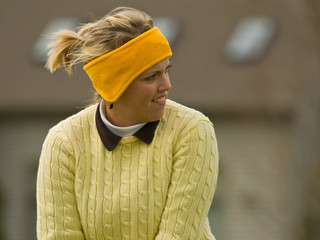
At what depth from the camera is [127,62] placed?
412 cm

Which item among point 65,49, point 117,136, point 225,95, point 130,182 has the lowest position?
→ point 225,95

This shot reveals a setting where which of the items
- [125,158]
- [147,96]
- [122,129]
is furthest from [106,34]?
[125,158]

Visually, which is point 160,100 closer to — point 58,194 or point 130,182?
point 130,182

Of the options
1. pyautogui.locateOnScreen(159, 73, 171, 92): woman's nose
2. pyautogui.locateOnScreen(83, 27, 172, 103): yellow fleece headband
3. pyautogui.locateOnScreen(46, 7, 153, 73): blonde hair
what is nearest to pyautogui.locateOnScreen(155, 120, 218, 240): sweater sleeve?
pyautogui.locateOnScreen(159, 73, 171, 92): woman's nose

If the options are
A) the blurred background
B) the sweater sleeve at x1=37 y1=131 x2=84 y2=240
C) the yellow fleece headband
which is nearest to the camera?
the yellow fleece headband

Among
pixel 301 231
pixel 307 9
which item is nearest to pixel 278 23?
pixel 307 9

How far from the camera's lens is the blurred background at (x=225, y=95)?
1249 centimetres

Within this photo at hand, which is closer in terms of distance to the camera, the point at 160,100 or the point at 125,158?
the point at 160,100

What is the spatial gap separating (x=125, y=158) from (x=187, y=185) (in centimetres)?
32

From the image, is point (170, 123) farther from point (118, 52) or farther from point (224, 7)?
point (224, 7)

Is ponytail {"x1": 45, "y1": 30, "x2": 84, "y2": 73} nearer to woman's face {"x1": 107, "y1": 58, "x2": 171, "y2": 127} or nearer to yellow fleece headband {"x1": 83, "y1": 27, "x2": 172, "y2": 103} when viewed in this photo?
yellow fleece headband {"x1": 83, "y1": 27, "x2": 172, "y2": 103}

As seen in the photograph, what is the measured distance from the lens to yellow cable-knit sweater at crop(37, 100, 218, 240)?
4285 millimetres

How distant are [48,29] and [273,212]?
14.0 feet

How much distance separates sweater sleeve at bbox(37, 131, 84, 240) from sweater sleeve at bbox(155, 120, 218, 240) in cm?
44
